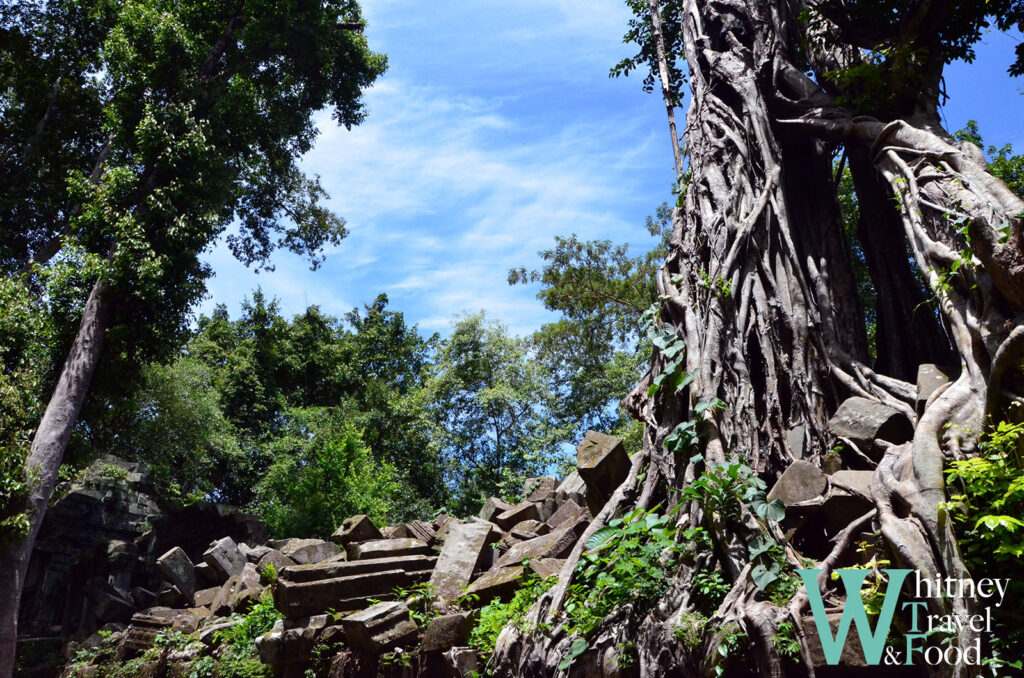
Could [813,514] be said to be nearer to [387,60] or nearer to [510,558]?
[510,558]

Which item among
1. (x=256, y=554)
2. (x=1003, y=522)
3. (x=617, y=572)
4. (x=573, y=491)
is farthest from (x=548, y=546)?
(x=256, y=554)

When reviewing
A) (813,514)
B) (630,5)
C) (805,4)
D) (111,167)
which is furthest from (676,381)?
(111,167)

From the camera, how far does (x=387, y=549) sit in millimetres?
6055

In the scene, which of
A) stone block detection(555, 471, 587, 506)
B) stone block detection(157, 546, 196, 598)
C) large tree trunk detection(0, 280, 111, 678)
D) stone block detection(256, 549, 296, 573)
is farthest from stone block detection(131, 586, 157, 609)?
stone block detection(555, 471, 587, 506)

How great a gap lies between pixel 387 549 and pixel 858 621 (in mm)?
4174

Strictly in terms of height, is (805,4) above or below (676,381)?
above

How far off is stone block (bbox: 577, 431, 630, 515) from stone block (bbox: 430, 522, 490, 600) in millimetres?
1095

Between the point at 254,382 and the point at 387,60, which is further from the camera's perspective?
the point at 254,382

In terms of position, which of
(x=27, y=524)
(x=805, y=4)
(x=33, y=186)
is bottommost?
(x=27, y=524)

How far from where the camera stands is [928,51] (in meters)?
5.88

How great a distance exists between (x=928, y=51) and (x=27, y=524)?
1056 cm

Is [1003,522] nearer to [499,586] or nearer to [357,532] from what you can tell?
[499,586]

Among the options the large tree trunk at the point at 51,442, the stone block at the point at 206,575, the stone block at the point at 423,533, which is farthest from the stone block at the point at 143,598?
the stone block at the point at 423,533

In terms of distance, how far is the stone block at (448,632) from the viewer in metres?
4.54
